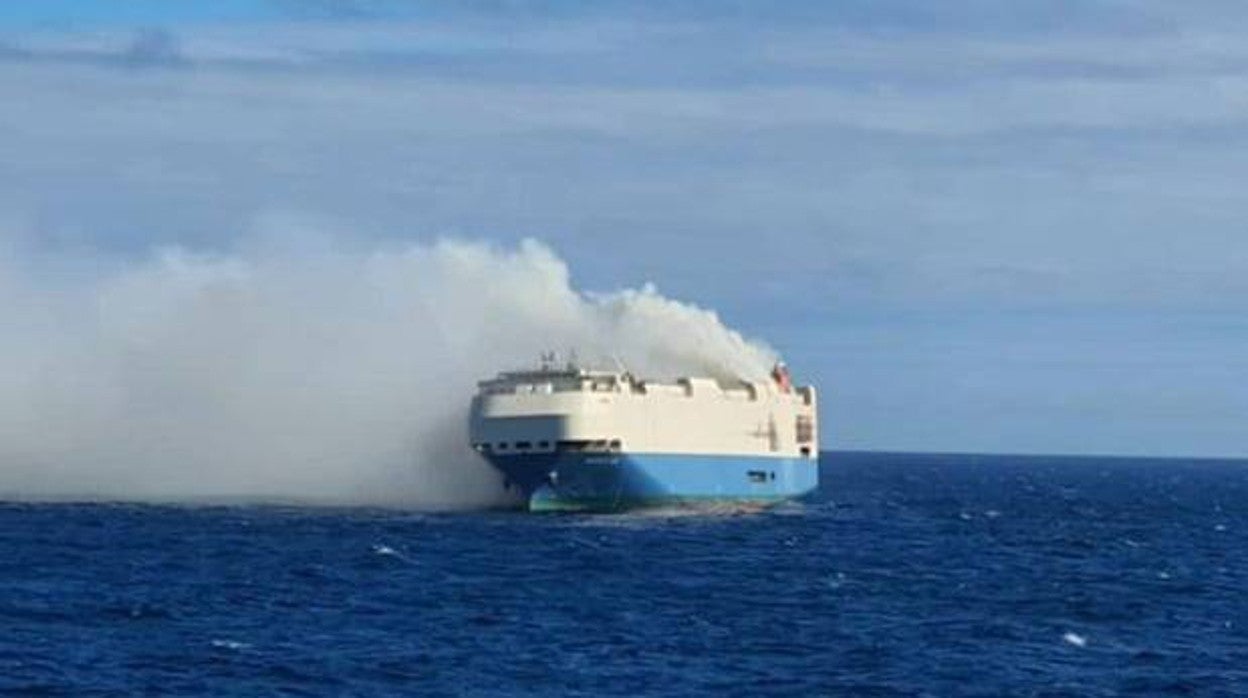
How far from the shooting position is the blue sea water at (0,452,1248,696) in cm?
6669

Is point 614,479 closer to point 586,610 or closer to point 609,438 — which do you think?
point 609,438

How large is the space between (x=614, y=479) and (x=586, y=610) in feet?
192

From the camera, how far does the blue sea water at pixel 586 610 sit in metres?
66.7

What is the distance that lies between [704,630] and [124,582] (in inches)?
919

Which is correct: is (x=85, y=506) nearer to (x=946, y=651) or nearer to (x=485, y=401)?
(x=485, y=401)

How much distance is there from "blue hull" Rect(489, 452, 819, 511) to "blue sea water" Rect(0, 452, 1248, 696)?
3.47m

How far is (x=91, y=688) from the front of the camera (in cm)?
6162

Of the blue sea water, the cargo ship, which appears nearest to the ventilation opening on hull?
the cargo ship

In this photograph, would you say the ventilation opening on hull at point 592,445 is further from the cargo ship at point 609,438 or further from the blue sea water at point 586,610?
the blue sea water at point 586,610

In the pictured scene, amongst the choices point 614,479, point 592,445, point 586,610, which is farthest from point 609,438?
point 586,610

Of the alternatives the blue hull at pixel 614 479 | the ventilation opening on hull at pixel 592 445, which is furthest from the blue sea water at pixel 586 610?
the ventilation opening on hull at pixel 592 445

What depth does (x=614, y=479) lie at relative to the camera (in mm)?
143625

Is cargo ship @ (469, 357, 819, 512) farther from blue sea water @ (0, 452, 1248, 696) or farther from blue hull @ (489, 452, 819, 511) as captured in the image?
blue sea water @ (0, 452, 1248, 696)

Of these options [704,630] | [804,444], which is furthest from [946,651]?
[804,444]
